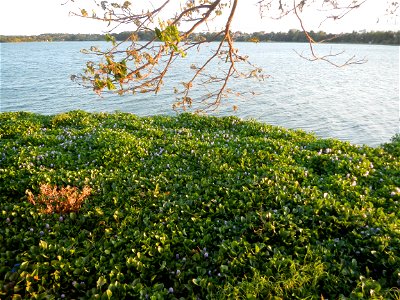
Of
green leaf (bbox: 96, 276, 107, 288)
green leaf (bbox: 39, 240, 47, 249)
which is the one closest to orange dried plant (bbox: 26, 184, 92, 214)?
green leaf (bbox: 39, 240, 47, 249)

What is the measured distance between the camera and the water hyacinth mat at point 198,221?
4254 mm

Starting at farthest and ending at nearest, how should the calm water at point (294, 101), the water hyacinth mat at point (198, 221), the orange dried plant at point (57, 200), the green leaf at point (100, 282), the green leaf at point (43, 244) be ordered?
the calm water at point (294, 101) → the orange dried plant at point (57, 200) → the green leaf at point (43, 244) → the water hyacinth mat at point (198, 221) → the green leaf at point (100, 282)

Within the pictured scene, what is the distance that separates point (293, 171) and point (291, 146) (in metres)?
1.93

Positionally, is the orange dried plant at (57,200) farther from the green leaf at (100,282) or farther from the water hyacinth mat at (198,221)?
the green leaf at (100,282)

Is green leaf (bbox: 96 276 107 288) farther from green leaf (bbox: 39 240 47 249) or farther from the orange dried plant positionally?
the orange dried plant

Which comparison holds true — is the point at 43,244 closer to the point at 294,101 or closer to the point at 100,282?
the point at 100,282

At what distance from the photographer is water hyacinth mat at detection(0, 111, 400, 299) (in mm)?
4254

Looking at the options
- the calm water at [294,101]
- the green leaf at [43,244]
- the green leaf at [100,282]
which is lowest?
the calm water at [294,101]

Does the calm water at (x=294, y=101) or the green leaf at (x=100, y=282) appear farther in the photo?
the calm water at (x=294, y=101)

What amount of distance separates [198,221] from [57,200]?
8.13ft

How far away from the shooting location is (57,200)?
5.85m

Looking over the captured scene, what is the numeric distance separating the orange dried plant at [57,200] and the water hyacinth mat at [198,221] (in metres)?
0.02

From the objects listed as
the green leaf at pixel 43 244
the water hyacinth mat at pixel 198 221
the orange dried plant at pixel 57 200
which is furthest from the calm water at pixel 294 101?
the green leaf at pixel 43 244

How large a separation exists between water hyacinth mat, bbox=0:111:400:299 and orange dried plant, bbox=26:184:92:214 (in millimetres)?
19
